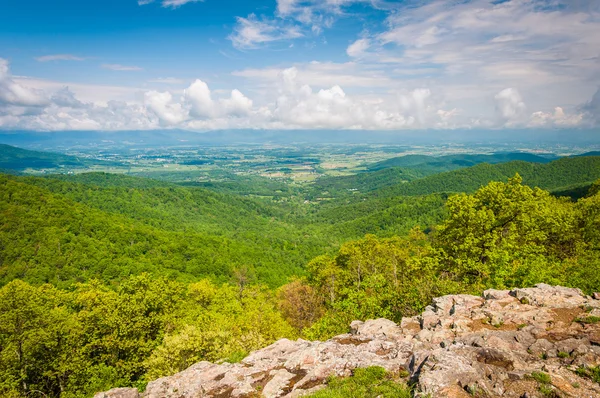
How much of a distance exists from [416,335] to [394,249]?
34614 millimetres

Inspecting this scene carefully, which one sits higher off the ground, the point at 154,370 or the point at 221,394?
the point at 221,394

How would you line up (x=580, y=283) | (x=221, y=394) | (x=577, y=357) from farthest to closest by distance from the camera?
(x=580, y=283), (x=221, y=394), (x=577, y=357)

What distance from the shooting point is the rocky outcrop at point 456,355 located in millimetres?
12062

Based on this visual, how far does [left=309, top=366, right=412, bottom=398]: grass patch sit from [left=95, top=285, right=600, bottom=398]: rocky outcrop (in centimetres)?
81

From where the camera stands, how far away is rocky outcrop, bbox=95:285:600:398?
1206 cm

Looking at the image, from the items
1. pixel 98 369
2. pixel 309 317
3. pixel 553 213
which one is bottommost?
pixel 309 317

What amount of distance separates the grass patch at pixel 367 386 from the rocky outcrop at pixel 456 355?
0.81 metres

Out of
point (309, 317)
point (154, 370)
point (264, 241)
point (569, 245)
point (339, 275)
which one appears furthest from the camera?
point (264, 241)

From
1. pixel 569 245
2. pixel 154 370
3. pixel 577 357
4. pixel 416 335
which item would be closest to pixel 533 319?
pixel 577 357

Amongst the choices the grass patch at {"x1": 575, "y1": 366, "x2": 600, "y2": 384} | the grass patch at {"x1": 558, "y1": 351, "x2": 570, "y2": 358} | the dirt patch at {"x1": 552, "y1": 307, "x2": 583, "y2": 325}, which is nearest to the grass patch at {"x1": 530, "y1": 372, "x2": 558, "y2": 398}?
the grass patch at {"x1": 575, "y1": 366, "x2": 600, "y2": 384}

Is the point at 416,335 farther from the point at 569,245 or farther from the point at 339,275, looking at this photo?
the point at 339,275

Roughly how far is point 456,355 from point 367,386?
435 centimetres

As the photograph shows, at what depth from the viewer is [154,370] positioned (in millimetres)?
27297

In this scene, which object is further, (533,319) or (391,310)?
(391,310)
